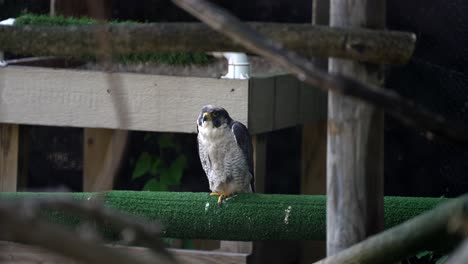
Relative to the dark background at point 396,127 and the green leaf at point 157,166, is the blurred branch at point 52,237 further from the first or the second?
the green leaf at point 157,166

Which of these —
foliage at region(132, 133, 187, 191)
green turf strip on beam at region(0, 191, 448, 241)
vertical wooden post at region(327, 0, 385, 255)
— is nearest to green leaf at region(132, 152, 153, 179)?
foliage at region(132, 133, 187, 191)

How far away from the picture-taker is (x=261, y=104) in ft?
14.0

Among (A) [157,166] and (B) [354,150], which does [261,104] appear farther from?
(B) [354,150]

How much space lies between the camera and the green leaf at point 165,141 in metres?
5.18

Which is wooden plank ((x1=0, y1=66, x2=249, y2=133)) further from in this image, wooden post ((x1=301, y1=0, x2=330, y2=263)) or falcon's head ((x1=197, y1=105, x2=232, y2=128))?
wooden post ((x1=301, y1=0, x2=330, y2=263))

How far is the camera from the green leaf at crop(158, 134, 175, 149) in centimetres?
518

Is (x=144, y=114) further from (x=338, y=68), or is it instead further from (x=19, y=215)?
(x=19, y=215)

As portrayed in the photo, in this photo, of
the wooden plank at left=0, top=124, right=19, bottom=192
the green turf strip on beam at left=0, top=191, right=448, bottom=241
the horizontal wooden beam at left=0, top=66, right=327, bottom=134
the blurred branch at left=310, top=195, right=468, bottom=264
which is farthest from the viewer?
the wooden plank at left=0, top=124, right=19, bottom=192

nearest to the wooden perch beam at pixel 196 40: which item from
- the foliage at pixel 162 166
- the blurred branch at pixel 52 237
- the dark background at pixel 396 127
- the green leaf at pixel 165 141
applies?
the blurred branch at pixel 52 237

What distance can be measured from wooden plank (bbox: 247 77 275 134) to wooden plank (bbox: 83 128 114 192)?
1029 millimetres

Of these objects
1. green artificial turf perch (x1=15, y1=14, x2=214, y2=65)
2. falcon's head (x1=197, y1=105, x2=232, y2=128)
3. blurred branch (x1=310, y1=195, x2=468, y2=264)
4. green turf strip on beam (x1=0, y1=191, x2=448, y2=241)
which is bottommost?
green turf strip on beam (x1=0, y1=191, x2=448, y2=241)

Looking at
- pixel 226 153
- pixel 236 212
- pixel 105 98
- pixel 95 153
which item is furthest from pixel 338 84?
pixel 95 153

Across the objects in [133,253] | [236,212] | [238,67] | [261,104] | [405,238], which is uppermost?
[238,67]

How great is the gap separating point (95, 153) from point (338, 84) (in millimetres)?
3790
